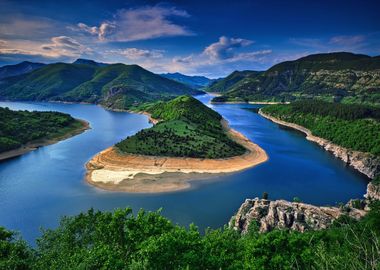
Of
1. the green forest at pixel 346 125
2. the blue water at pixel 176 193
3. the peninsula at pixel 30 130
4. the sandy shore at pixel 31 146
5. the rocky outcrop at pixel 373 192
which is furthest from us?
the peninsula at pixel 30 130

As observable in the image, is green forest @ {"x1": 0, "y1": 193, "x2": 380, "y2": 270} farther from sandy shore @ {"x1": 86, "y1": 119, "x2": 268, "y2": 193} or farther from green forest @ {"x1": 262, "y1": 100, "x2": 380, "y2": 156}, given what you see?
green forest @ {"x1": 262, "y1": 100, "x2": 380, "y2": 156}

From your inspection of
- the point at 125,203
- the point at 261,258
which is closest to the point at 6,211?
the point at 125,203

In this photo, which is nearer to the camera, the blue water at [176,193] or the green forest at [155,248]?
the green forest at [155,248]

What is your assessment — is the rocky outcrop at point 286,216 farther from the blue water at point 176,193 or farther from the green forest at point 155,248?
the green forest at point 155,248

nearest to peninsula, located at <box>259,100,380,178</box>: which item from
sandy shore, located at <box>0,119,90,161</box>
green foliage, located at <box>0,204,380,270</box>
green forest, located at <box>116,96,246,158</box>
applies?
green forest, located at <box>116,96,246,158</box>

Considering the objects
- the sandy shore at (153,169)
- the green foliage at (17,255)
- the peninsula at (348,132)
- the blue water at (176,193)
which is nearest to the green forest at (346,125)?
the peninsula at (348,132)

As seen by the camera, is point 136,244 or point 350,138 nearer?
point 136,244

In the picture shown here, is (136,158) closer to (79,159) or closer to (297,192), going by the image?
(79,159)
